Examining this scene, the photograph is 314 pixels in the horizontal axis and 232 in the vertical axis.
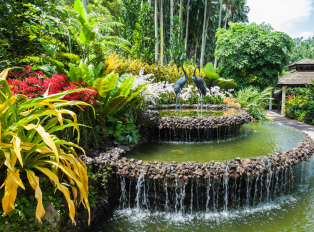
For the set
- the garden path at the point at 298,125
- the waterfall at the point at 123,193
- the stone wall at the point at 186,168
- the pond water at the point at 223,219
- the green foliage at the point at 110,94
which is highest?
the green foliage at the point at 110,94

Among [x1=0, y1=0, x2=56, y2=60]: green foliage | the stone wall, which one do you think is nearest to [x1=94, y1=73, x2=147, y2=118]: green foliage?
the stone wall

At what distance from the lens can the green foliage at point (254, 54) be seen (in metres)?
11.2

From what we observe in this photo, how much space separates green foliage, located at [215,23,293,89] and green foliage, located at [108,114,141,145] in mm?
9749

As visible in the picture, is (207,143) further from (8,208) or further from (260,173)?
(8,208)

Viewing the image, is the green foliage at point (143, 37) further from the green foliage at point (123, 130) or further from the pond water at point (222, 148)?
the pond water at point (222, 148)

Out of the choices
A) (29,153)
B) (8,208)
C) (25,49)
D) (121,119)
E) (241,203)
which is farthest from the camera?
(121,119)

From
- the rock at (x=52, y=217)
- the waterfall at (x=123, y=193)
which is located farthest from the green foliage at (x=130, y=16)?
the rock at (x=52, y=217)

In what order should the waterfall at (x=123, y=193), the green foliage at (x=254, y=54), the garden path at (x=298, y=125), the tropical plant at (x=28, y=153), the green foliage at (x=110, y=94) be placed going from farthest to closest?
the green foliage at (x=254, y=54) < the garden path at (x=298, y=125) < the green foliage at (x=110, y=94) < the waterfall at (x=123, y=193) < the tropical plant at (x=28, y=153)

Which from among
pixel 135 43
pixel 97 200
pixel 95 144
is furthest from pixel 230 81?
pixel 97 200

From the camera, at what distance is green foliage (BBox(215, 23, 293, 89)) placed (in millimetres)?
11227

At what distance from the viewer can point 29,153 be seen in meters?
2.14

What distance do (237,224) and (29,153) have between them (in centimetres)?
284

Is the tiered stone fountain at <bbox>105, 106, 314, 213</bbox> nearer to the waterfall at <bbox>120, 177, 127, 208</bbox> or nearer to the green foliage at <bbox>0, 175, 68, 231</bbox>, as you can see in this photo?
the waterfall at <bbox>120, 177, 127, 208</bbox>

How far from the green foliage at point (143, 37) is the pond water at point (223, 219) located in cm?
812
